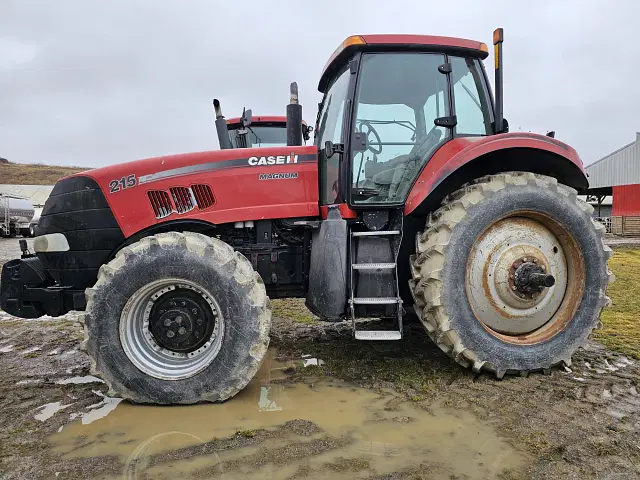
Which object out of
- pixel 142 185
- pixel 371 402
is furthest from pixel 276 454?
pixel 142 185

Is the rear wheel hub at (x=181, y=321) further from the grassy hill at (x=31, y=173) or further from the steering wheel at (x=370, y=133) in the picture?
the grassy hill at (x=31, y=173)

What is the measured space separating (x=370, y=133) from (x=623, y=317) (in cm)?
355

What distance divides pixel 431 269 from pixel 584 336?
49.0 inches

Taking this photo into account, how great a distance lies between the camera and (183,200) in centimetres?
344

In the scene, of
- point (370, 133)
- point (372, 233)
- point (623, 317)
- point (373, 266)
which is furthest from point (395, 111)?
point (623, 317)

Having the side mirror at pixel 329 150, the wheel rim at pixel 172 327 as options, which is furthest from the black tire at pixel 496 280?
the wheel rim at pixel 172 327

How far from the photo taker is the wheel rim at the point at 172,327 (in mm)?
3074

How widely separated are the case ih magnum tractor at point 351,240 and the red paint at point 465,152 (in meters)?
0.01

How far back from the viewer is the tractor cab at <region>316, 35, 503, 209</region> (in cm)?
354

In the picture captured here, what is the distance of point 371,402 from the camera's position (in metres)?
2.95

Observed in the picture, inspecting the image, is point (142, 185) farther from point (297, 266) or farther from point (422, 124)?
point (422, 124)

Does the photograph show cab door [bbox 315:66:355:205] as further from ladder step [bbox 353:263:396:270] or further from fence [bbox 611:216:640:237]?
fence [bbox 611:216:640:237]

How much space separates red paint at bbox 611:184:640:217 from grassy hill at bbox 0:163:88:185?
50739mm

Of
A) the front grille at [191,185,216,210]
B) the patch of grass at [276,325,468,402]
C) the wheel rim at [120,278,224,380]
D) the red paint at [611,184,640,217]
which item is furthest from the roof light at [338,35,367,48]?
the red paint at [611,184,640,217]
